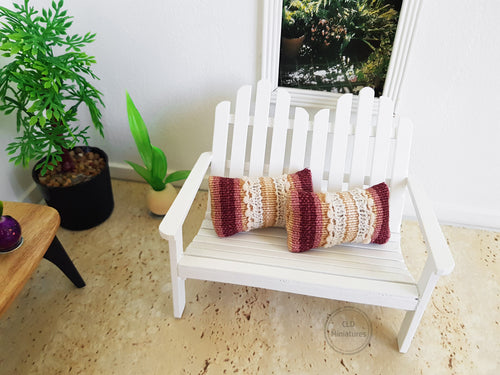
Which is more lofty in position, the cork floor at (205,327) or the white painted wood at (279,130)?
the white painted wood at (279,130)

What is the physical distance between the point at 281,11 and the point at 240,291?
1260 millimetres

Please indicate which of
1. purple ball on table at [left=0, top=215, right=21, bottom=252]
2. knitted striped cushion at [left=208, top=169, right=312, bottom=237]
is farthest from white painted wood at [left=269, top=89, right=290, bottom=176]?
purple ball on table at [left=0, top=215, right=21, bottom=252]

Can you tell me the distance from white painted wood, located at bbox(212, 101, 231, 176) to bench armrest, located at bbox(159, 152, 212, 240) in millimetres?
80

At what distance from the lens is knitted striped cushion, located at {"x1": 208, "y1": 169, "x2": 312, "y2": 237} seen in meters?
1.50

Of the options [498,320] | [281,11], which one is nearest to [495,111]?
[498,320]

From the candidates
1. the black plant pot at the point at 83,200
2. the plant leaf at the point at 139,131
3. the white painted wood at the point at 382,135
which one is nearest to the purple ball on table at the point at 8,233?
the black plant pot at the point at 83,200

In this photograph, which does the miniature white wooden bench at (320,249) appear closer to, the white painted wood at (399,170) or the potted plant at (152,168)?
the white painted wood at (399,170)

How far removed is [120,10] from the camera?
169cm

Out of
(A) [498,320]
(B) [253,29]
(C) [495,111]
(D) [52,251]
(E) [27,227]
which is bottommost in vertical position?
(A) [498,320]

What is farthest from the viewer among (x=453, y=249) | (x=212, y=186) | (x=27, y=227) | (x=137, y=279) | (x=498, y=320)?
(x=453, y=249)

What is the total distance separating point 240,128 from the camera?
1.63 meters

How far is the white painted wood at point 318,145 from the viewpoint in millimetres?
1582

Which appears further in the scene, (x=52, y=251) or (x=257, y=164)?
(x=257, y=164)

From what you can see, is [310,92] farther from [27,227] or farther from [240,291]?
[27,227]
